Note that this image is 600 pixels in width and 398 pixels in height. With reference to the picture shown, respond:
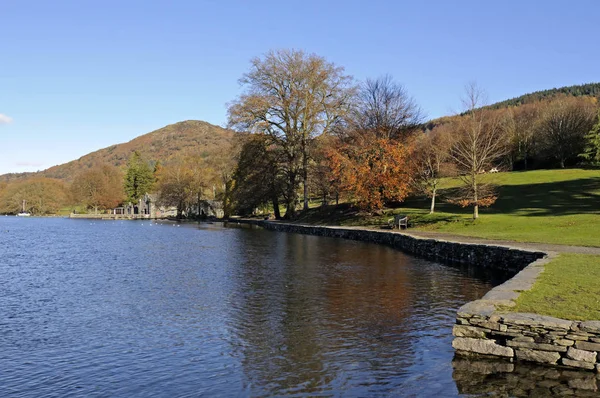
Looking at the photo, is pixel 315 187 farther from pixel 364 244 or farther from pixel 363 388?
pixel 363 388

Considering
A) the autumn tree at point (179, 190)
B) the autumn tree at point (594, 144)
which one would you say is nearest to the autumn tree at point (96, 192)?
the autumn tree at point (179, 190)

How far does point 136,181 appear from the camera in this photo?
127m

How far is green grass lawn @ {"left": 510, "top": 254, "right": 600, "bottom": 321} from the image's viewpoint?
33.8 feet

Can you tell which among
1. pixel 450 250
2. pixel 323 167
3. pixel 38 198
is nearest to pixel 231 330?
pixel 450 250

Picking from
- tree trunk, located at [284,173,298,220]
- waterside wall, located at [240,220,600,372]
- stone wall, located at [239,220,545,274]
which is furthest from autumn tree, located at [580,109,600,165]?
waterside wall, located at [240,220,600,372]

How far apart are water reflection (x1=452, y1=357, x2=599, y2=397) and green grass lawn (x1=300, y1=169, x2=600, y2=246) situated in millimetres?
16732

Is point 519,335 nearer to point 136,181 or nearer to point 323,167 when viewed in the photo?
point 323,167

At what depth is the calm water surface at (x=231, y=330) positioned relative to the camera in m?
9.18

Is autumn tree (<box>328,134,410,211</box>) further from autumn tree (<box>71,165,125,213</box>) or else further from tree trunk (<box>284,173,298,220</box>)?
autumn tree (<box>71,165,125,213</box>)

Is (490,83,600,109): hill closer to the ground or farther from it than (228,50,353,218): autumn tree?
farther from it

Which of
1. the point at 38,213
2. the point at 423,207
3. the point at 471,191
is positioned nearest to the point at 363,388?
the point at 471,191

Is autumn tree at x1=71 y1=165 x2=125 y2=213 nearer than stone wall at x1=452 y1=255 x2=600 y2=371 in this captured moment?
No

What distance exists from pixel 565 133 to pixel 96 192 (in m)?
110

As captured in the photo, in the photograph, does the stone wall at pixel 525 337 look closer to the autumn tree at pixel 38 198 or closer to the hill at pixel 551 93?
the autumn tree at pixel 38 198
